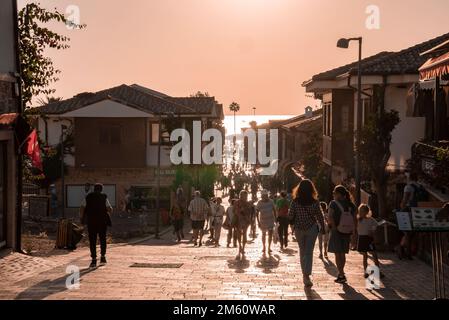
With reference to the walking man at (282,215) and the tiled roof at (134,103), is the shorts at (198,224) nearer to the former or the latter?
the walking man at (282,215)

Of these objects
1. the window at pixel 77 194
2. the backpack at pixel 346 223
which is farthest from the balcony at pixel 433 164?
the window at pixel 77 194

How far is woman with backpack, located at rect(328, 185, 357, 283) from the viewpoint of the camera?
11391 mm

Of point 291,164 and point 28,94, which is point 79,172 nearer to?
point 291,164

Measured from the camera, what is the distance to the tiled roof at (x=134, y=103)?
45.2m

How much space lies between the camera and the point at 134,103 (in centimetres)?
4612

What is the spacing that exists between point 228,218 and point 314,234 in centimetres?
918

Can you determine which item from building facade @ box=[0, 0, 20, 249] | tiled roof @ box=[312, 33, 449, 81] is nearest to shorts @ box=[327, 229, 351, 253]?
building facade @ box=[0, 0, 20, 249]

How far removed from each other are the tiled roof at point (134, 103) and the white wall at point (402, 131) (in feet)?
63.5

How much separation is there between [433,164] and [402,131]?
10440 mm

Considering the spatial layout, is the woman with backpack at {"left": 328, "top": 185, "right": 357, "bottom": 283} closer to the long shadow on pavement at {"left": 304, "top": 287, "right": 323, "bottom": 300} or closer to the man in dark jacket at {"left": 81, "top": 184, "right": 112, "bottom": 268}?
the long shadow on pavement at {"left": 304, "top": 287, "right": 323, "bottom": 300}

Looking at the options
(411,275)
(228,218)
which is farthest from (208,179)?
(411,275)

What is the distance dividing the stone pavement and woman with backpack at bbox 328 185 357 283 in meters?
0.37

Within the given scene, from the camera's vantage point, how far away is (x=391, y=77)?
26.5 meters

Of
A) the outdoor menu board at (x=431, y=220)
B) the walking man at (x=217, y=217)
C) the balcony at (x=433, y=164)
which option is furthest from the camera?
the walking man at (x=217, y=217)
